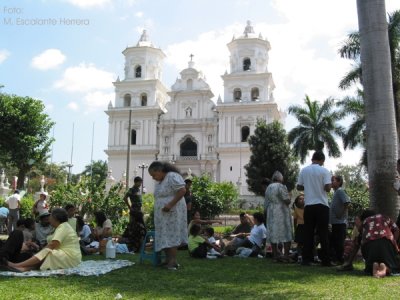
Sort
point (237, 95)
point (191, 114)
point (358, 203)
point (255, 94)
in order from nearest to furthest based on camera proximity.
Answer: point (358, 203) → point (255, 94) → point (237, 95) → point (191, 114)

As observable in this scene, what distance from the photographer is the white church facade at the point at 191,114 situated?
39.4 metres

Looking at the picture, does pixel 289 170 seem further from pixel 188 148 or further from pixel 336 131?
pixel 188 148

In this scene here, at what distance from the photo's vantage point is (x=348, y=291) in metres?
4.33

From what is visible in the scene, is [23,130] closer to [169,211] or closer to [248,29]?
[248,29]

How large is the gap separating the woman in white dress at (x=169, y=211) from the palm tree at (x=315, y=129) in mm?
26542

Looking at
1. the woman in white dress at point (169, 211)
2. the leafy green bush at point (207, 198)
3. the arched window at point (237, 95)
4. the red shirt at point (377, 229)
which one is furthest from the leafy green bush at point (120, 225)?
the arched window at point (237, 95)

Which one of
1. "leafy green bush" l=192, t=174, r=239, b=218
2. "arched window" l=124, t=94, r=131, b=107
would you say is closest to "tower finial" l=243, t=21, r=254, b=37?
"arched window" l=124, t=94, r=131, b=107

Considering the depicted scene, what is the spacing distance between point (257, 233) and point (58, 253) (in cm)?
391

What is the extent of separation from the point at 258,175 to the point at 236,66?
13.9 metres

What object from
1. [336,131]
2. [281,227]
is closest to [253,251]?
[281,227]

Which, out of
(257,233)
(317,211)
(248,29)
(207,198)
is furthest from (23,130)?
(317,211)

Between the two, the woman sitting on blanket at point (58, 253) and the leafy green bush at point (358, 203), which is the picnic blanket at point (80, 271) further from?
the leafy green bush at point (358, 203)

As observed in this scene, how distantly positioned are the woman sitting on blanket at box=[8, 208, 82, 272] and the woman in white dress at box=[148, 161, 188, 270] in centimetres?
111

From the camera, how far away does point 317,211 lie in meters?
6.45
